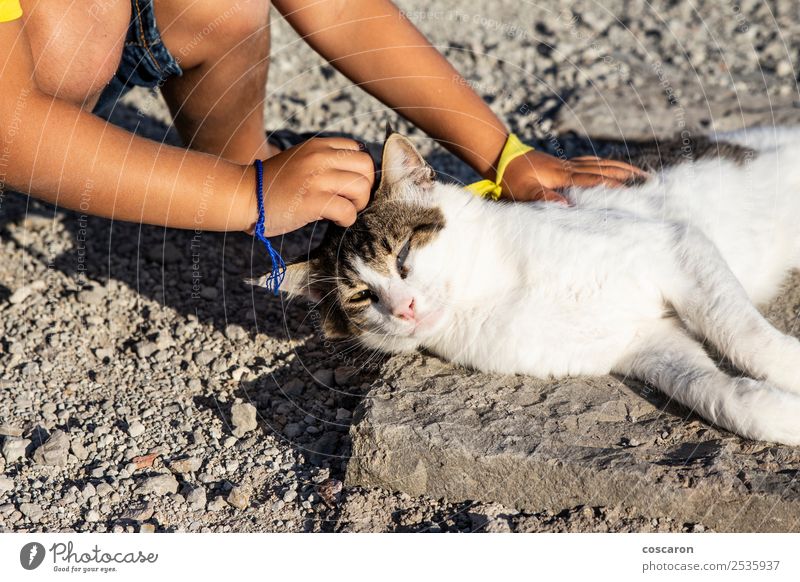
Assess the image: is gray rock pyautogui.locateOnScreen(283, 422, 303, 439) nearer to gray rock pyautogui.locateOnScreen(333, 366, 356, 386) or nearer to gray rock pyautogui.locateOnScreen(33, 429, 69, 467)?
gray rock pyautogui.locateOnScreen(333, 366, 356, 386)

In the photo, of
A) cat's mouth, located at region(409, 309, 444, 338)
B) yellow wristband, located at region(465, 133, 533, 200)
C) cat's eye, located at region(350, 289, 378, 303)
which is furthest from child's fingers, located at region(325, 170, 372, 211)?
yellow wristband, located at region(465, 133, 533, 200)

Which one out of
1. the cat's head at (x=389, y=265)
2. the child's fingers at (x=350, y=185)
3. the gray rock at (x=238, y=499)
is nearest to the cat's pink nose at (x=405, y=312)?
the cat's head at (x=389, y=265)

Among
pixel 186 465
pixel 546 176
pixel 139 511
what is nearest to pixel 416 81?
pixel 546 176

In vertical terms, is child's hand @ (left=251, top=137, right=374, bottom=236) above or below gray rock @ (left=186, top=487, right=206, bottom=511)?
above

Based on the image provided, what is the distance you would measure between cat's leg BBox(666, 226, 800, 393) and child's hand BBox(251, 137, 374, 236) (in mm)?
1314

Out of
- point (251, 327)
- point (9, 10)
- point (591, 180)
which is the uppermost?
point (9, 10)

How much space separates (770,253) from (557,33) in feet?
11.4

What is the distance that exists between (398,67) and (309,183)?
1.12 meters

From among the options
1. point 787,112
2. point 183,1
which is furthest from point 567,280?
point 787,112

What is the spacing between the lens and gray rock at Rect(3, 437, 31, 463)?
3209 millimetres

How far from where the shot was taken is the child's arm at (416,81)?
3.71 m

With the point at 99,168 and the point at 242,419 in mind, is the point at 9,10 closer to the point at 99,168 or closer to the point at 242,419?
the point at 99,168

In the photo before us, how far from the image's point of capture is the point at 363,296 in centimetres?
347

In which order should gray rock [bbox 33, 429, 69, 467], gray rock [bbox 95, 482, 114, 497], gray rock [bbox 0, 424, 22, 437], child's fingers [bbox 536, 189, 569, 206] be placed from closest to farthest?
gray rock [bbox 95, 482, 114, 497], gray rock [bbox 33, 429, 69, 467], gray rock [bbox 0, 424, 22, 437], child's fingers [bbox 536, 189, 569, 206]
